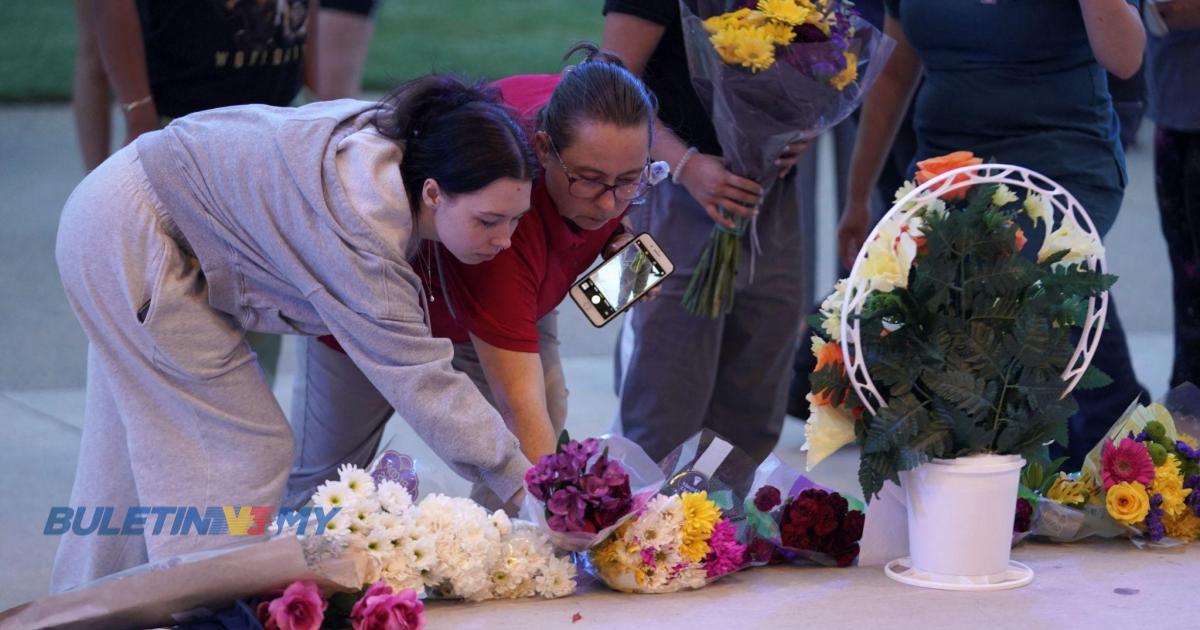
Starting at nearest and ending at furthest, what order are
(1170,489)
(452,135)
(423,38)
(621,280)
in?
(452,135) → (1170,489) → (621,280) → (423,38)

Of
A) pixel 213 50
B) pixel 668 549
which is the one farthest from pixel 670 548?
pixel 213 50

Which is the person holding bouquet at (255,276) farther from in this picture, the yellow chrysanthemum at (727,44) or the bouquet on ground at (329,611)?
the yellow chrysanthemum at (727,44)

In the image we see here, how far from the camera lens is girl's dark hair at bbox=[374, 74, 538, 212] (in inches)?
79.7

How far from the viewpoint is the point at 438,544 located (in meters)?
1.96

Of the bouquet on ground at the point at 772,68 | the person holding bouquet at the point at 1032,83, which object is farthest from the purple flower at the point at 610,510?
the person holding bouquet at the point at 1032,83

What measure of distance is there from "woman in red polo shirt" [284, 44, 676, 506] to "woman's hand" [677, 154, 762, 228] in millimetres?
301

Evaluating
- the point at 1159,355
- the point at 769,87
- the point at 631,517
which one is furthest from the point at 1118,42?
the point at 1159,355

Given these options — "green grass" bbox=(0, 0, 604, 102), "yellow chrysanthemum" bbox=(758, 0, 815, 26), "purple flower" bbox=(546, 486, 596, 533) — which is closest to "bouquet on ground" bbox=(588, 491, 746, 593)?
"purple flower" bbox=(546, 486, 596, 533)

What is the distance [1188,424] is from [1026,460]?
1.78ft

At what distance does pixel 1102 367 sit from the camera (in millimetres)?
3141

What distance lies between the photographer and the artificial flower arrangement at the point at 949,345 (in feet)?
6.56

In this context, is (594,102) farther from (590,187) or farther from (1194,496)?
(1194,496)

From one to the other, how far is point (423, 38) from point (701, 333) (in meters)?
10.3

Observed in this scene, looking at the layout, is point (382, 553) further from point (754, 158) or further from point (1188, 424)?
point (1188, 424)
